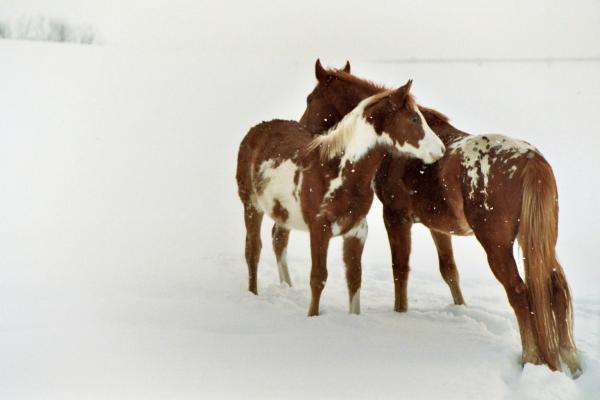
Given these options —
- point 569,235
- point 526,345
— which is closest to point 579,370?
point 526,345

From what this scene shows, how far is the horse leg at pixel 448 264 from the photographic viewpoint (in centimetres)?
261

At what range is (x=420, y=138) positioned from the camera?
224cm

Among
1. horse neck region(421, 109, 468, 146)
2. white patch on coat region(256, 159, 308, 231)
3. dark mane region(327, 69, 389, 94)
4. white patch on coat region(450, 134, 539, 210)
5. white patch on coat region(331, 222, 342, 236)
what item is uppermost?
dark mane region(327, 69, 389, 94)

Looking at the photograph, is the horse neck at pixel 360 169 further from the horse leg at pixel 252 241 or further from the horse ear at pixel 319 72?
the horse leg at pixel 252 241

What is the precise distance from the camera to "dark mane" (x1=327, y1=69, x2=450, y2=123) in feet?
8.27

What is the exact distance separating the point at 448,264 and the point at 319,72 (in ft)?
3.24

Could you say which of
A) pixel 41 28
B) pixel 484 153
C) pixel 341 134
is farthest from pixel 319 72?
pixel 41 28

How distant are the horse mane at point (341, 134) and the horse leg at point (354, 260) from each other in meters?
0.31

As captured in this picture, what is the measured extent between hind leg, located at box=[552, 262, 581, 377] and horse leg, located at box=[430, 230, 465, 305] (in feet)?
1.82

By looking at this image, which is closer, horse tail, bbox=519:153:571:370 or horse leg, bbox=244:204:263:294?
horse tail, bbox=519:153:571:370

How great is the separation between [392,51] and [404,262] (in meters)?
0.94

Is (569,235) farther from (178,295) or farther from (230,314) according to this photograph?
(178,295)

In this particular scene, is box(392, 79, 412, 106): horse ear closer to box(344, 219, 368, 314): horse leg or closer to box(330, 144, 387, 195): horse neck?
box(330, 144, 387, 195): horse neck

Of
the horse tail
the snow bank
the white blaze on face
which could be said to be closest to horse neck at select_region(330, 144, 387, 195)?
the white blaze on face
